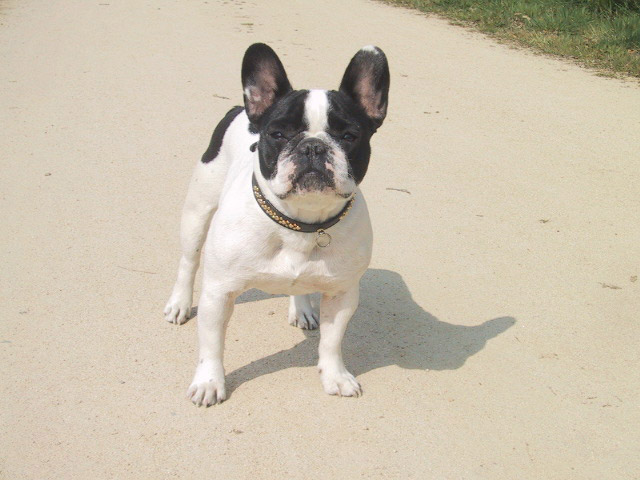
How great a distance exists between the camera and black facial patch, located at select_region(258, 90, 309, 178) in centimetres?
358

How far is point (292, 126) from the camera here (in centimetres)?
360

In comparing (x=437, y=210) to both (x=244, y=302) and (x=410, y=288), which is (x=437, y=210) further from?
(x=244, y=302)

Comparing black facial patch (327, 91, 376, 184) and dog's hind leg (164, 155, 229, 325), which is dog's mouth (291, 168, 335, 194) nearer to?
black facial patch (327, 91, 376, 184)

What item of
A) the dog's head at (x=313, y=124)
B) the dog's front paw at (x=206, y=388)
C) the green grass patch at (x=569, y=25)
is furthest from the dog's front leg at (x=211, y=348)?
the green grass patch at (x=569, y=25)

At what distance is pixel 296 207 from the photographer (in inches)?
142

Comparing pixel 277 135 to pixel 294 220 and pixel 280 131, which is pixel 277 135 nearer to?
pixel 280 131

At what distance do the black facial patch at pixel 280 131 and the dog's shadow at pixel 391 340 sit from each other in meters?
1.27

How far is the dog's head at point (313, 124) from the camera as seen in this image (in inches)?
135

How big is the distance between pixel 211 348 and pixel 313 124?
1240 mm

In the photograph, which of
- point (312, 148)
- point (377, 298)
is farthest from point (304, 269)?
point (377, 298)

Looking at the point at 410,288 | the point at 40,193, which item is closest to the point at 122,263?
the point at 40,193

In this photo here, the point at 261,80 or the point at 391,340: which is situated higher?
the point at 261,80

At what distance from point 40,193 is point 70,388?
2.69 meters

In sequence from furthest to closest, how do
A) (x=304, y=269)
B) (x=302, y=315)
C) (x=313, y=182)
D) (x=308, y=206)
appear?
(x=302, y=315) → (x=304, y=269) → (x=308, y=206) → (x=313, y=182)
